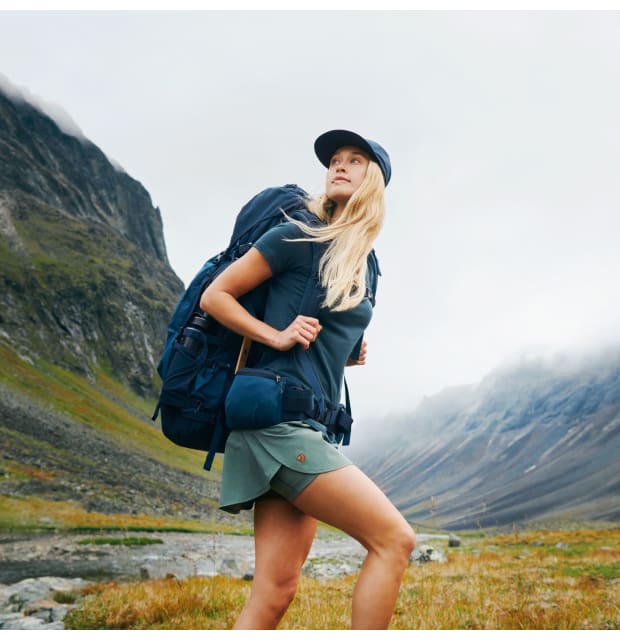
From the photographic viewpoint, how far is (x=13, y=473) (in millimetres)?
38531

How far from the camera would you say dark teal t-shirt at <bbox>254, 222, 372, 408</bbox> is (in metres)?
3.43

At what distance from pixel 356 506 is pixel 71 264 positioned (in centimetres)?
12496

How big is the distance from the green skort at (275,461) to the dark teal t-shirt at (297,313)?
0.39 metres

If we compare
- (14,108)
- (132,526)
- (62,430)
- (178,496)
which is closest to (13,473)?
(132,526)

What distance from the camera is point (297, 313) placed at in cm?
348

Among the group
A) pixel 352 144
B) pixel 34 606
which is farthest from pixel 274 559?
pixel 34 606

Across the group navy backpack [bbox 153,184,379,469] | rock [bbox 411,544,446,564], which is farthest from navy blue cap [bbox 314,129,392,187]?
rock [bbox 411,544,446,564]

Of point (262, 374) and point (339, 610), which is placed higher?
point (262, 374)

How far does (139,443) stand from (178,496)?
31.5 m

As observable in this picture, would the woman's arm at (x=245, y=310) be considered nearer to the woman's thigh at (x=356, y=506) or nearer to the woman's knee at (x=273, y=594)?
the woman's thigh at (x=356, y=506)

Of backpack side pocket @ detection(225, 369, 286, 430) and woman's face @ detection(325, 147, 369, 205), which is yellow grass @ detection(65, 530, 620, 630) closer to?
backpack side pocket @ detection(225, 369, 286, 430)

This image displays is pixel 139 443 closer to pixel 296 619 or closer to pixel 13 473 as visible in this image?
pixel 13 473

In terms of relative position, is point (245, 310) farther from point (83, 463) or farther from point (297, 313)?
point (83, 463)

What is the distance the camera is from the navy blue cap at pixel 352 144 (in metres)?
3.85
